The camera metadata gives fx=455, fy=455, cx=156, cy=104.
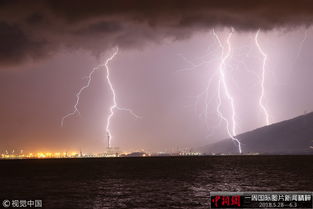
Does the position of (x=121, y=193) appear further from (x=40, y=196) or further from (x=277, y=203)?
(x=277, y=203)

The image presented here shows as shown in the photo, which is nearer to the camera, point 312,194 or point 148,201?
point 312,194

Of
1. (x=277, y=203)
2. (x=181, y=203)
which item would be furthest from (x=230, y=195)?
(x=181, y=203)

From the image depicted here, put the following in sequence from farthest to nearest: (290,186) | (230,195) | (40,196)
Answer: (290,186)
(40,196)
(230,195)

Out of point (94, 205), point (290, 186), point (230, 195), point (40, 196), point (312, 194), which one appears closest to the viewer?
point (230, 195)

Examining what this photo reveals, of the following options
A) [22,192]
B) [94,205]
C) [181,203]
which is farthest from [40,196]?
[181,203]

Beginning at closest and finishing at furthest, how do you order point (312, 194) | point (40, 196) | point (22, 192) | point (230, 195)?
point (230, 195) < point (312, 194) < point (40, 196) < point (22, 192)

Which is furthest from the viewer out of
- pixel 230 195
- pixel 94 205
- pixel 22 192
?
pixel 22 192

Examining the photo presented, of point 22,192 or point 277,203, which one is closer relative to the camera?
point 277,203

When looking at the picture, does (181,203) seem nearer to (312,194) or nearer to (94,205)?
(94,205)
